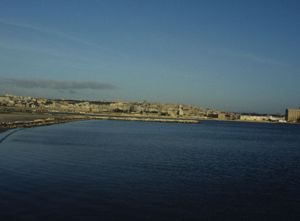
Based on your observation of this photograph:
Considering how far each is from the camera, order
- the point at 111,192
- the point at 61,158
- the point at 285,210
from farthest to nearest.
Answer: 1. the point at 61,158
2. the point at 111,192
3. the point at 285,210

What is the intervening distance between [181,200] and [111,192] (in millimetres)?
2762

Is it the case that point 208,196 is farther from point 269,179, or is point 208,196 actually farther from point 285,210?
point 269,179

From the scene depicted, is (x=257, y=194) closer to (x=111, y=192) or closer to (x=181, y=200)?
(x=181, y=200)

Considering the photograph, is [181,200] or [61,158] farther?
[61,158]

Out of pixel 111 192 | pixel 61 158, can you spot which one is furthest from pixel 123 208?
pixel 61 158

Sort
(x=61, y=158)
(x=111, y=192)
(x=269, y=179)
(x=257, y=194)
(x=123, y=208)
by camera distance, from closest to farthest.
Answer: (x=123, y=208) < (x=111, y=192) < (x=257, y=194) < (x=269, y=179) < (x=61, y=158)

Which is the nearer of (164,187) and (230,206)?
(230,206)

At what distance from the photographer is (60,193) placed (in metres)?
16.2

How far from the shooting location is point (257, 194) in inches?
722

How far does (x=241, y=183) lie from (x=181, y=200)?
5.92 metres

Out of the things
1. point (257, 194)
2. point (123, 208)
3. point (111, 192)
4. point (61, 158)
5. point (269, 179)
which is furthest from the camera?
point (61, 158)

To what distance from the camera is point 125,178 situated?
68.3ft

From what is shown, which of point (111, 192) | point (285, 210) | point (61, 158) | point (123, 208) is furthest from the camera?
point (61, 158)

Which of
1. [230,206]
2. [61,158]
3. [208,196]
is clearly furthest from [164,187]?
[61,158]
